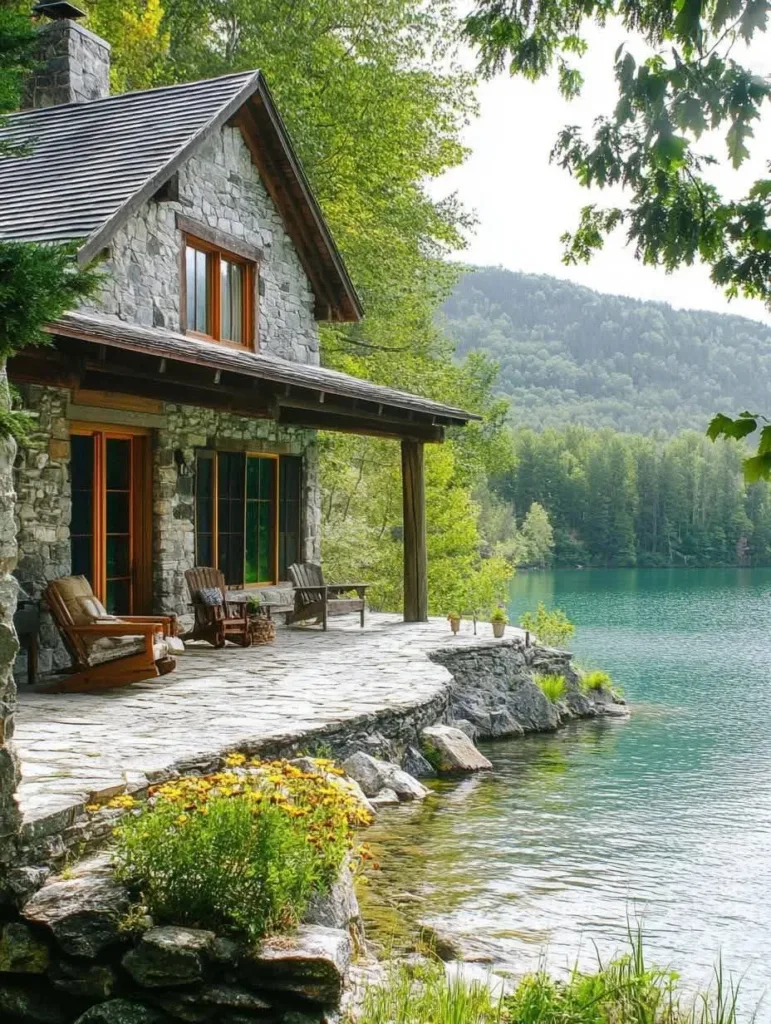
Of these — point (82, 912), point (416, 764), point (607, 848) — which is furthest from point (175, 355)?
point (82, 912)

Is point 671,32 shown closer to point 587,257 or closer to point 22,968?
point 587,257

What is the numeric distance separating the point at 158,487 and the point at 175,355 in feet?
8.89

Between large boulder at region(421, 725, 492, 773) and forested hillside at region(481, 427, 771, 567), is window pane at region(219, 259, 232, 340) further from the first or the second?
forested hillside at region(481, 427, 771, 567)

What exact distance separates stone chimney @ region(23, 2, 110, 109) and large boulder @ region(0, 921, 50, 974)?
11.4 metres

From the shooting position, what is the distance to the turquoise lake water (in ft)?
19.6

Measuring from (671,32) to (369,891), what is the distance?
4841 mm

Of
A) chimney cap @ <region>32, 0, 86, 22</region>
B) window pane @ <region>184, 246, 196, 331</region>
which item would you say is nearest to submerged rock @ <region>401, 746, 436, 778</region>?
window pane @ <region>184, 246, 196, 331</region>

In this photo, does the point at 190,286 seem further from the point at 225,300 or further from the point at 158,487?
the point at 158,487

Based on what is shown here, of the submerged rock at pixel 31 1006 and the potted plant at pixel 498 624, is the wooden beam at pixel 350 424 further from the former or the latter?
the submerged rock at pixel 31 1006

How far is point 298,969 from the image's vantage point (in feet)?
14.2

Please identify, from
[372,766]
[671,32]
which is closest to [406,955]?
[372,766]

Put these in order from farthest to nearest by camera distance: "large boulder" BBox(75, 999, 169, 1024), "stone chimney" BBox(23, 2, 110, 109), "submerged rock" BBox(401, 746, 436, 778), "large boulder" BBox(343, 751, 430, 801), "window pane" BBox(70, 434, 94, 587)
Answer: "stone chimney" BBox(23, 2, 110, 109) < "window pane" BBox(70, 434, 94, 587) < "submerged rock" BBox(401, 746, 436, 778) < "large boulder" BBox(343, 751, 430, 801) < "large boulder" BBox(75, 999, 169, 1024)

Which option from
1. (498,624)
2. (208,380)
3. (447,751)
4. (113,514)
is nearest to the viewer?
(447,751)

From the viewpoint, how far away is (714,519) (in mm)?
74875
